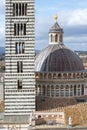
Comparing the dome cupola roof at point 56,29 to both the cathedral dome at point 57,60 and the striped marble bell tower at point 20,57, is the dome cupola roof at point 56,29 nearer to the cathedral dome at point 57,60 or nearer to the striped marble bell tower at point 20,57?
the cathedral dome at point 57,60

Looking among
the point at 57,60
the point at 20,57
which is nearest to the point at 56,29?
the point at 57,60

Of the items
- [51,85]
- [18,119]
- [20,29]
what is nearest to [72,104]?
[51,85]

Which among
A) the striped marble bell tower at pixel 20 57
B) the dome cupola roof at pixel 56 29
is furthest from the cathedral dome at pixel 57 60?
the striped marble bell tower at pixel 20 57

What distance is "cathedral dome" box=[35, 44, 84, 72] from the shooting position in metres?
41.1

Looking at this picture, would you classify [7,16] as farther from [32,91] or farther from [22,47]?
[32,91]

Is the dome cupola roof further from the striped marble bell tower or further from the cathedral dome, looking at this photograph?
the striped marble bell tower

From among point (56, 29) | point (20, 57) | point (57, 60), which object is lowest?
point (57, 60)

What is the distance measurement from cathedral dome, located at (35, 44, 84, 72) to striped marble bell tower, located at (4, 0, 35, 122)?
14.1ft

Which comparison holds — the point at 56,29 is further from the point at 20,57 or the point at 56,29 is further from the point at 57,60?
the point at 20,57

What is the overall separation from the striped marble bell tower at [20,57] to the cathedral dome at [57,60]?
4.29 m

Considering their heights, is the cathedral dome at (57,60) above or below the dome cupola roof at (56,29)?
below

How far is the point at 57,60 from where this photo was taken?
4122 centimetres

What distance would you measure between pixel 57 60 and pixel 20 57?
5.03 metres

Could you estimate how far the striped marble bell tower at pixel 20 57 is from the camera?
37.2 metres
